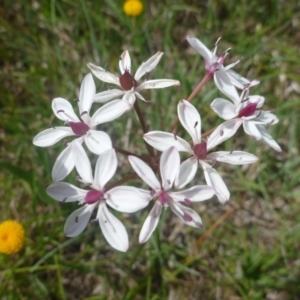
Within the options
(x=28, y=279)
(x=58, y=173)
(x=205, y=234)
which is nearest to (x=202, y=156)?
(x=58, y=173)

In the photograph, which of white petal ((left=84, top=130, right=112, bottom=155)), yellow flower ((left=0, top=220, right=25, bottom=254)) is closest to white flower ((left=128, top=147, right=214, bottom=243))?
white petal ((left=84, top=130, right=112, bottom=155))

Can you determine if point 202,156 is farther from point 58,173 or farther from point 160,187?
point 58,173

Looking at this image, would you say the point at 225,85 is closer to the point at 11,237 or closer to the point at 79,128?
the point at 79,128

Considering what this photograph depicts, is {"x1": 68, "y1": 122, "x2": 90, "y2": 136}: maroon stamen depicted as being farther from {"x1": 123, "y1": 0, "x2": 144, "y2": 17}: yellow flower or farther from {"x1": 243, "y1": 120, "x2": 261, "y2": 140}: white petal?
{"x1": 123, "y1": 0, "x2": 144, "y2": 17}: yellow flower

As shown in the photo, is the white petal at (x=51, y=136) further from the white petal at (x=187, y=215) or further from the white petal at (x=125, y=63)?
the white petal at (x=187, y=215)

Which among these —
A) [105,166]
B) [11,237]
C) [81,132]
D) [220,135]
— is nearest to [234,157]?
[220,135]

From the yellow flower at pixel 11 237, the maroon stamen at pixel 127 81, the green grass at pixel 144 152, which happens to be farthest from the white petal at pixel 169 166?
the yellow flower at pixel 11 237
